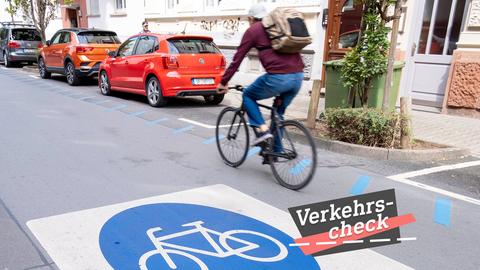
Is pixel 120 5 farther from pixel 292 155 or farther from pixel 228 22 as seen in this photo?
pixel 292 155

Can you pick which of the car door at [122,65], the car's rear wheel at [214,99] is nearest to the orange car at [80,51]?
the car door at [122,65]

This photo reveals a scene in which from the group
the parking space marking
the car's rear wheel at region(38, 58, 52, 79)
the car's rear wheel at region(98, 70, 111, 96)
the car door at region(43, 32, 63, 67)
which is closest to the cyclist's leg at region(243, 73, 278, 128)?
the parking space marking

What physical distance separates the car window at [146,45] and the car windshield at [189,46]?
524 millimetres

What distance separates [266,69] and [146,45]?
19.8ft

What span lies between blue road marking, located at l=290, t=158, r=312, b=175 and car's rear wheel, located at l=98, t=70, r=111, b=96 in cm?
783

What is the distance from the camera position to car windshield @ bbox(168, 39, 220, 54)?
355 inches

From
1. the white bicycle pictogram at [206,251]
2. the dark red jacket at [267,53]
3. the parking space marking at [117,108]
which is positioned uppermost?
the dark red jacket at [267,53]

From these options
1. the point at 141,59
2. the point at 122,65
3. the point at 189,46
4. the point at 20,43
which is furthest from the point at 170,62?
the point at 20,43

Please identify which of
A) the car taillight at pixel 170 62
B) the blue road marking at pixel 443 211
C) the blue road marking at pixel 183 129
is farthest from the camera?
the car taillight at pixel 170 62

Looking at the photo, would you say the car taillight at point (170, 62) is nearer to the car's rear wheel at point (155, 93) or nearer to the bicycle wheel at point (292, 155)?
the car's rear wheel at point (155, 93)

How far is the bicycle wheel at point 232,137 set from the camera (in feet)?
16.7

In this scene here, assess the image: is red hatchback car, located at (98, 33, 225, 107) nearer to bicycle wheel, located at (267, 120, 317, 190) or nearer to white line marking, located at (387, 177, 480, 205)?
bicycle wheel, located at (267, 120, 317, 190)

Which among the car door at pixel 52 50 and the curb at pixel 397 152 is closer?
the curb at pixel 397 152

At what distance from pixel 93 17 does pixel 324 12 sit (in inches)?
623
